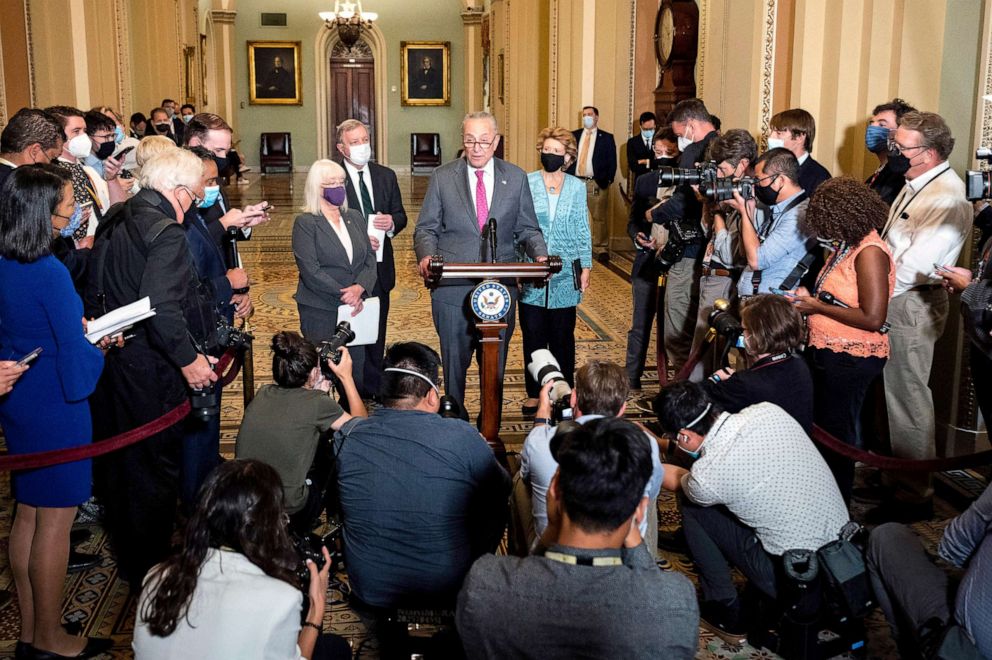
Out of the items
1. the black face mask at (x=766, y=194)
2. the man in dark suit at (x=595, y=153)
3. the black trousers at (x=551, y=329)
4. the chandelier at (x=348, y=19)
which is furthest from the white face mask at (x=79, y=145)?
the chandelier at (x=348, y=19)

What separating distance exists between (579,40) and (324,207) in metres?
8.65

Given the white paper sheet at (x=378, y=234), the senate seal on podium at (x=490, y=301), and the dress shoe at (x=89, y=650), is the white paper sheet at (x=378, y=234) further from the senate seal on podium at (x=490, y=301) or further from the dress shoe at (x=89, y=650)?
the dress shoe at (x=89, y=650)

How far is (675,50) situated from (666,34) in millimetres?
389

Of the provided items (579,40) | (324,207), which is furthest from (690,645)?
(579,40)

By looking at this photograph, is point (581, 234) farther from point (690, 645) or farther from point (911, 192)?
point (690, 645)

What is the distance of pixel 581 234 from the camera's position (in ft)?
18.7

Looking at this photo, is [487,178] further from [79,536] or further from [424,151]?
[424,151]

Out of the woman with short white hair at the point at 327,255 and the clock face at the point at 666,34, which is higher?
the clock face at the point at 666,34

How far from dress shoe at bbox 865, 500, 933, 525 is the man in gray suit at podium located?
186 centimetres

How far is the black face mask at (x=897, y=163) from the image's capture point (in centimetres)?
503

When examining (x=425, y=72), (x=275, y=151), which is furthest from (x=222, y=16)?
(x=425, y=72)

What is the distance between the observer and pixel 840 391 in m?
4.28

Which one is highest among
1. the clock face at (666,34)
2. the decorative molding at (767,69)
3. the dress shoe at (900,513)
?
the clock face at (666,34)

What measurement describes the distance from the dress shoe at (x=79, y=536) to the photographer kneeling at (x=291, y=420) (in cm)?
116
